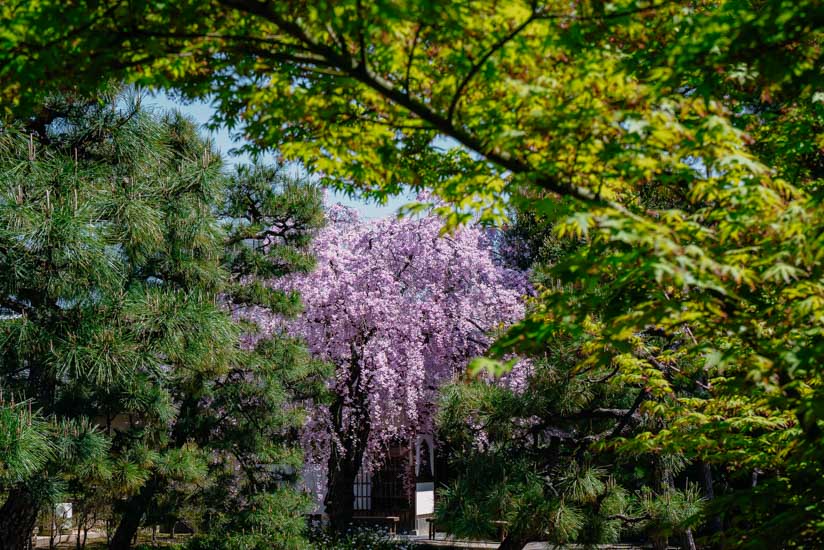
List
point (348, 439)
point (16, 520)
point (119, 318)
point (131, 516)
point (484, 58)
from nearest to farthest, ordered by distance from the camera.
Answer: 1. point (484, 58)
2. point (119, 318)
3. point (16, 520)
4. point (131, 516)
5. point (348, 439)

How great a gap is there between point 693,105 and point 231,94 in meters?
1.96

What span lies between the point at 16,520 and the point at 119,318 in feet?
8.56

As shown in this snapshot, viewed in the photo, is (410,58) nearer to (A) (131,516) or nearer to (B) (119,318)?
(B) (119,318)

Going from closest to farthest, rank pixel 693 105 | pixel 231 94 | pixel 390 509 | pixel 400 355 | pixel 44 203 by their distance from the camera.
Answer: pixel 693 105 → pixel 231 94 → pixel 44 203 → pixel 400 355 → pixel 390 509

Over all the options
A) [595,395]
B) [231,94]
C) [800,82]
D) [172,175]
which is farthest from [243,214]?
[800,82]

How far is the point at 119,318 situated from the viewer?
720 centimetres

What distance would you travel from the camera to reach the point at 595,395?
7.84 m

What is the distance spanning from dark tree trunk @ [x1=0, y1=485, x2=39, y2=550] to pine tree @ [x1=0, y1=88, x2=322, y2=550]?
0.01 m

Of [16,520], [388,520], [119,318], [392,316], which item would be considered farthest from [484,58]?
[388,520]

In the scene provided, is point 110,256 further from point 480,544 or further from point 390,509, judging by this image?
point 390,509

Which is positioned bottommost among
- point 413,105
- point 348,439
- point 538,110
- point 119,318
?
point 348,439

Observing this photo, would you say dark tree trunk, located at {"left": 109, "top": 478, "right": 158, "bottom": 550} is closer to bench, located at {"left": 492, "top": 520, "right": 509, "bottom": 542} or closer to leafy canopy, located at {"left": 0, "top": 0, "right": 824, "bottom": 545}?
bench, located at {"left": 492, "top": 520, "right": 509, "bottom": 542}

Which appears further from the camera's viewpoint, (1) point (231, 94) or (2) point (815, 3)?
(1) point (231, 94)

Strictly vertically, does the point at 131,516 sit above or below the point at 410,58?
below
